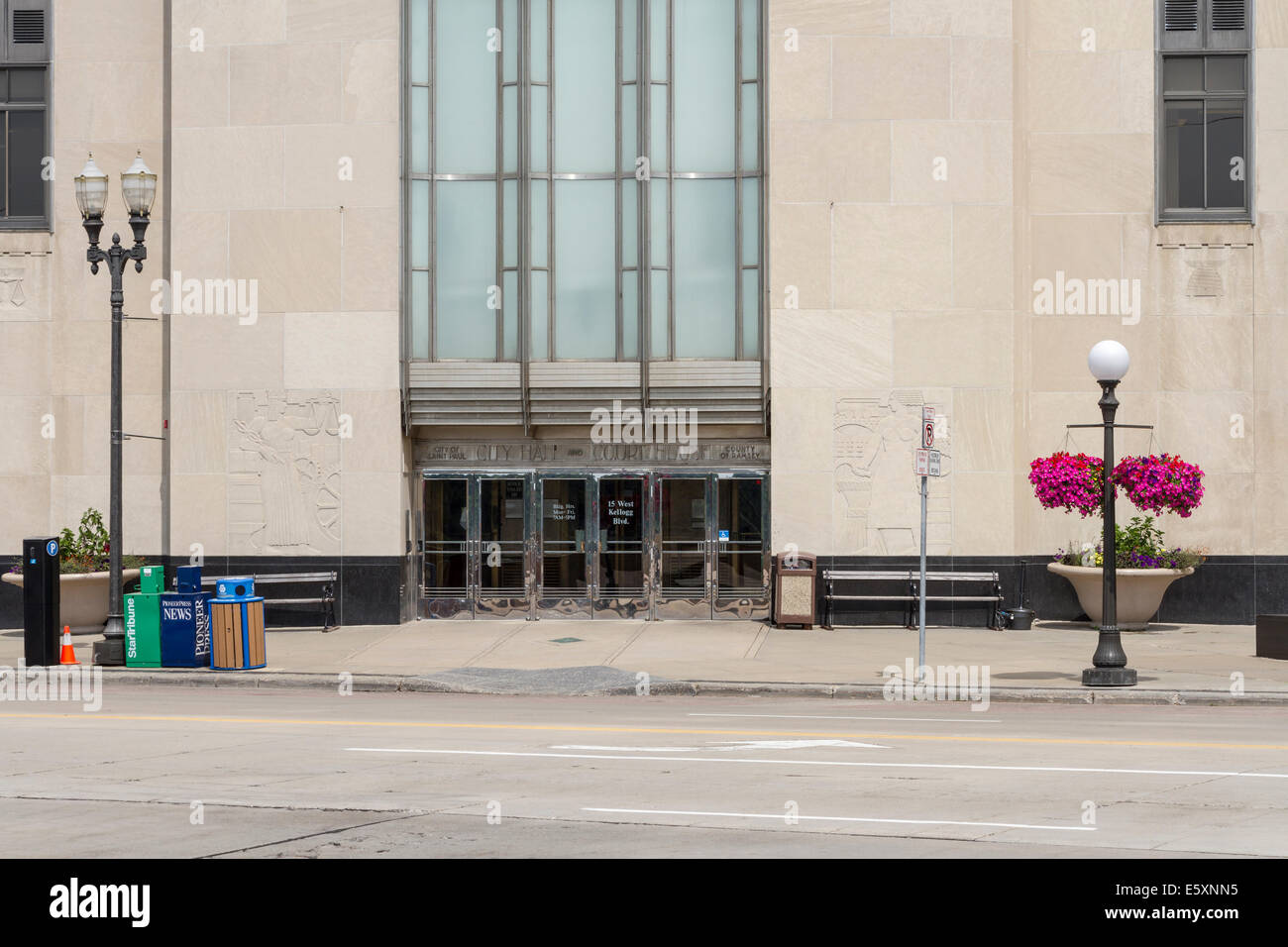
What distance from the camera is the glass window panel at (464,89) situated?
25938 mm

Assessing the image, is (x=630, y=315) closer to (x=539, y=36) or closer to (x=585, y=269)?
(x=585, y=269)

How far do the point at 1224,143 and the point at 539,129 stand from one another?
37.4ft

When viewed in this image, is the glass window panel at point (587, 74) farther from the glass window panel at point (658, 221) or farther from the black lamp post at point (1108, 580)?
the black lamp post at point (1108, 580)

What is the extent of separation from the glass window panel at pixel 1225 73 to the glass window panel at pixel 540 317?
11510 mm

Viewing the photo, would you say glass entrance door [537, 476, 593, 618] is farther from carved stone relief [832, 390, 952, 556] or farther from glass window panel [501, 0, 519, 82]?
glass window panel [501, 0, 519, 82]

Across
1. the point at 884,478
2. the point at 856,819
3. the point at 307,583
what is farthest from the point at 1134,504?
the point at 856,819

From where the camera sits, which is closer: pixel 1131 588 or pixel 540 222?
pixel 1131 588

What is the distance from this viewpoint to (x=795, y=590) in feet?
80.9

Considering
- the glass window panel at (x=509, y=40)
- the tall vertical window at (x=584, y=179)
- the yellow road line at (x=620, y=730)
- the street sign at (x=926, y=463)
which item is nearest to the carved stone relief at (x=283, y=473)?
the tall vertical window at (x=584, y=179)

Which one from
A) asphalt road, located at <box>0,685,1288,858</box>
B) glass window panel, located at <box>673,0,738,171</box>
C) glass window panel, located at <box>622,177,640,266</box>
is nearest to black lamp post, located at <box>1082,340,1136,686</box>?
asphalt road, located at <box>0,685,1288,858</box>

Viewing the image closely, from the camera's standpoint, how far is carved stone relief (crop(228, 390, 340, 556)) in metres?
25.5

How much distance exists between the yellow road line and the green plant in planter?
31.4ft

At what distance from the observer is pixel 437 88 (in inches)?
1022
